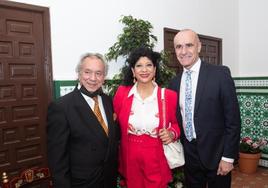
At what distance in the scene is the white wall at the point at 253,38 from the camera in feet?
15.2

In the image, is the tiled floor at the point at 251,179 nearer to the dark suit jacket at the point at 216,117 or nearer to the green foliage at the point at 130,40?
the dark suit jacket at the point at 216,117

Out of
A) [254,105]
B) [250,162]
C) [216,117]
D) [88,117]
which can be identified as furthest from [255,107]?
[88,117]

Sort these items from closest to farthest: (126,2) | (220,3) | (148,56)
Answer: (148,56)
(126,2)
(220,3)

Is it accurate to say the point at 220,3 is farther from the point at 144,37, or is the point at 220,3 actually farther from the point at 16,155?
the point at 16,155

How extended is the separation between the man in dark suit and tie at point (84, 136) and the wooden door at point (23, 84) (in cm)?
103

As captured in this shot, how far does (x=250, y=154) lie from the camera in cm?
441

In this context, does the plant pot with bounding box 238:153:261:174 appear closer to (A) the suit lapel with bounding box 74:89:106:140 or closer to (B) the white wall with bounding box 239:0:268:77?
(B) the white wall with bounding box 239:0:268:77

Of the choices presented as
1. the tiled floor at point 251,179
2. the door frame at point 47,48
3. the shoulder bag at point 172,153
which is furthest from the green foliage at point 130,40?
the tiled floor at point 251,179

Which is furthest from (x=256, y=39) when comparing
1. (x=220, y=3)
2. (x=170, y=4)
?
(x=170, y=4)

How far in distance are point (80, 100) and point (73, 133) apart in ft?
0.66

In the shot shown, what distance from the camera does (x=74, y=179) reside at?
161cm

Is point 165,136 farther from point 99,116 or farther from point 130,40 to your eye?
point 130,40

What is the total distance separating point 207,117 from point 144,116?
0.44 m

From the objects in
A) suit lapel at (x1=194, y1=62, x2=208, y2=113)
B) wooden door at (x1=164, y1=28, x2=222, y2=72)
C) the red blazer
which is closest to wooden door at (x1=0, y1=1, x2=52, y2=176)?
the red blazer
